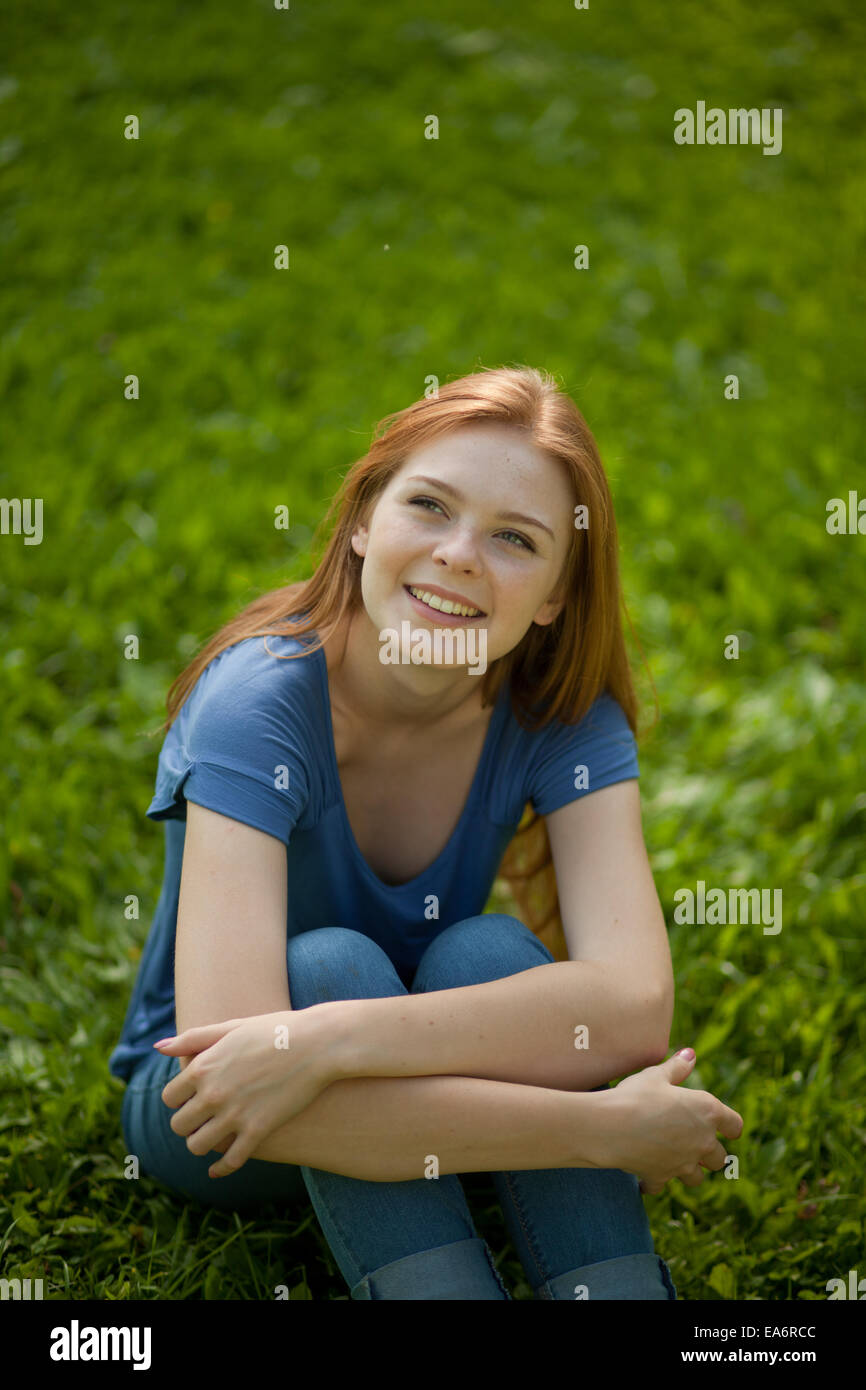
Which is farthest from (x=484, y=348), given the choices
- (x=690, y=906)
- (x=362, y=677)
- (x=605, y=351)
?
(x=362, y=677)

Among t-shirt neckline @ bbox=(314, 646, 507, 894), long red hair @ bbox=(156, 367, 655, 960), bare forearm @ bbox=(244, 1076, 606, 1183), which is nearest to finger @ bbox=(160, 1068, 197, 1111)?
bare forearm @ bbox=(244, 1076, 606, 1183)

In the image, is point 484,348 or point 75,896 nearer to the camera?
point 75,896

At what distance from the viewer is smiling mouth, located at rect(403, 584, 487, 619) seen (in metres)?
1.95

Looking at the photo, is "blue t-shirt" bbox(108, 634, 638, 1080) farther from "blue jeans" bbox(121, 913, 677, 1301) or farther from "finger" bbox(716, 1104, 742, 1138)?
"finger" bbox(716, 1104, 742, 1138)

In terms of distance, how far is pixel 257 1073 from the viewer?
5.57 feet

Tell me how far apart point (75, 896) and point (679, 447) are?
2.72 meters

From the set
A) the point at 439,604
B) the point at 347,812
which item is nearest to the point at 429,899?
the point at 347,812

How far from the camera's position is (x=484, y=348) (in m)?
4.80

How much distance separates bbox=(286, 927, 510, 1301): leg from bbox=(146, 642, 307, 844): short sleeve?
0.27m

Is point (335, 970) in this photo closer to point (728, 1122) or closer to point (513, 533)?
point (728, 1122)

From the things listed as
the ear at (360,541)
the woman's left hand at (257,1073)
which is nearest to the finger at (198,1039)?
the woman's left hand at (257,1073)

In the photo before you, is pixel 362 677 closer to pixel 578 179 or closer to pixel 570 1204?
pixel 570 1204

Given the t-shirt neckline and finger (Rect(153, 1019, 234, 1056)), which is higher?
the t-shirt neckline

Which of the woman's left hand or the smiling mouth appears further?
the smiling mouth
